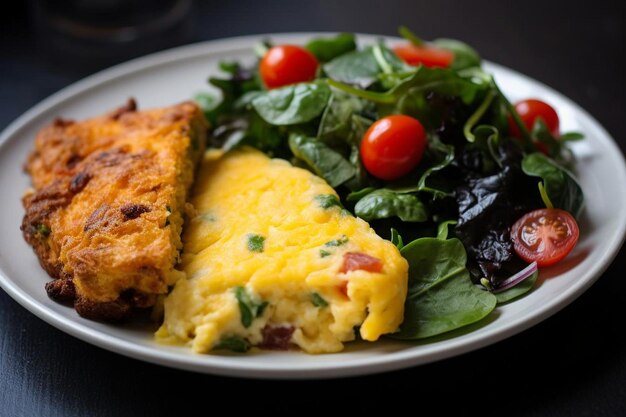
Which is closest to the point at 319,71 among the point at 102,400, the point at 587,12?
the point at 102,400

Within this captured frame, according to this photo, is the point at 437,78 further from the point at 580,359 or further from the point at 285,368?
the point at 285,368

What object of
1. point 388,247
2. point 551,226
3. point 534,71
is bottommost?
point 534,71

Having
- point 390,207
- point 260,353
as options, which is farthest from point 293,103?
point 260,353

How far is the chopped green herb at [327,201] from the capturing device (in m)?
3.79

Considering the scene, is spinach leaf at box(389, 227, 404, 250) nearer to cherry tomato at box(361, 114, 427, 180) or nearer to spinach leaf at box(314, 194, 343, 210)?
spinach leaf at box(314, 194, 343, 210)

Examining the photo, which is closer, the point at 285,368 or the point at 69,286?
the point at 285,368

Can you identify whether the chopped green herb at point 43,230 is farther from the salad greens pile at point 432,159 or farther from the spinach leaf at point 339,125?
the spinach leaf at point 339,125

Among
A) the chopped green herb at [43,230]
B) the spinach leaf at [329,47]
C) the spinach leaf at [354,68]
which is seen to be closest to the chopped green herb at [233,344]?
the chopped green herb at [43,230]

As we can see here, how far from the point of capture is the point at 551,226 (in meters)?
4.00

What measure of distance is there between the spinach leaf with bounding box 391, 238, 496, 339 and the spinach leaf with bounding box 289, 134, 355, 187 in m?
0.79

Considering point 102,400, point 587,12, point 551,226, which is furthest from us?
point 587,12

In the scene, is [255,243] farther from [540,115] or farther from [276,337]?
[540,115]

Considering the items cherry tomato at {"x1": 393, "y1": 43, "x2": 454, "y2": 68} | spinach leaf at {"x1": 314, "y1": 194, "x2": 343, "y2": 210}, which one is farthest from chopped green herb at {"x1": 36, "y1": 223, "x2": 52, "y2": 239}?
cherry tomato at {"x1": 393, "y1": 43, "x2": 454, "y2": 68}

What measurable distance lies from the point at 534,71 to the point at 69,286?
451 centimetres
